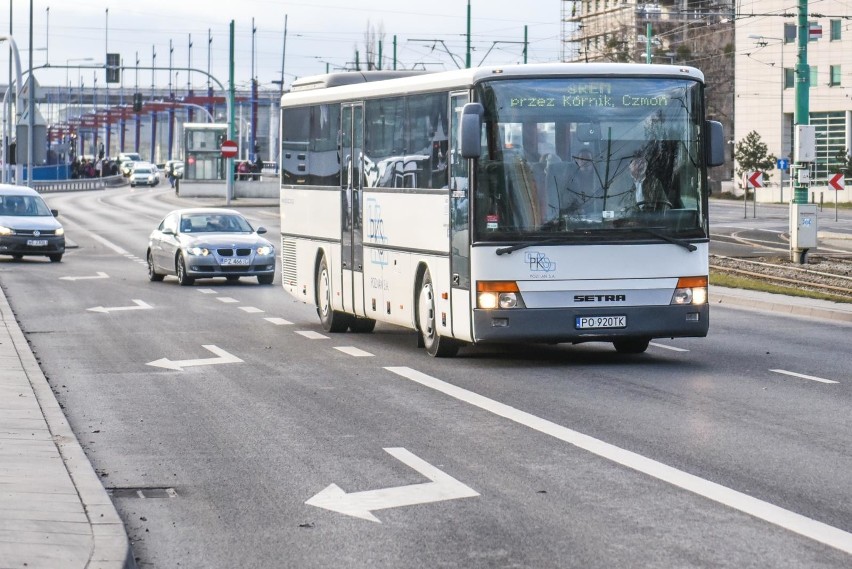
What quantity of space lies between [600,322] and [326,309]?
5.59 metres

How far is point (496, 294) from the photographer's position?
15680mm

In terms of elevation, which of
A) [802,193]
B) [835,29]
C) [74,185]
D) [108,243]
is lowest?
[108,243]

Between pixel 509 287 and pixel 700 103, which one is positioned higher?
pixel 700 103

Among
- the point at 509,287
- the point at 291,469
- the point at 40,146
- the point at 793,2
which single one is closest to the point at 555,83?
the point at 509,287

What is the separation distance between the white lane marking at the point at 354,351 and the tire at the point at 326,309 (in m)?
2.07

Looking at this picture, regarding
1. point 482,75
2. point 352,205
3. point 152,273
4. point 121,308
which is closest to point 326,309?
point 352,205

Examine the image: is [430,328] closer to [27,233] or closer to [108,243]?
[27,233]

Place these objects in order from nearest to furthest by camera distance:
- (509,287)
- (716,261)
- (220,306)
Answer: (509,287), (220,306), (716,261)

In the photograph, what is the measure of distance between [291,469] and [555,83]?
690 cm

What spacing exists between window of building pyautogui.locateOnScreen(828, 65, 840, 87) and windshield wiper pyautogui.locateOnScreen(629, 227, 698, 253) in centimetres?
8495

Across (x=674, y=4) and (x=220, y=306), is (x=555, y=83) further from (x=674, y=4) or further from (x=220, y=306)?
(x=674, y=4)

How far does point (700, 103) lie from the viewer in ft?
53.0

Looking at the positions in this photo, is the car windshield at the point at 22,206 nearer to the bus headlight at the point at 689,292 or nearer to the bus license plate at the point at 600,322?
the bus license plate at the point at 600,322

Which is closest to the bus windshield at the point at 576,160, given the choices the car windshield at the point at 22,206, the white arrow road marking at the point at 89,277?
the white arrow road marking at the point at 89,277
